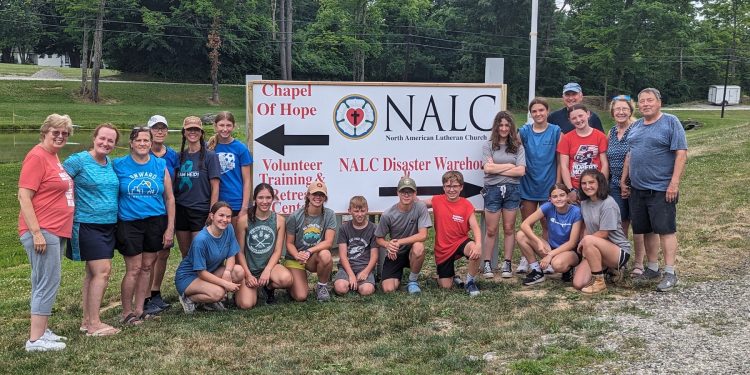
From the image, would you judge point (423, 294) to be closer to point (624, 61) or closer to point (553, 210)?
point (553, 210)

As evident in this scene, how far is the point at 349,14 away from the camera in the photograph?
53.4 m

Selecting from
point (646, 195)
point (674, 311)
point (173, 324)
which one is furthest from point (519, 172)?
point (173, 324)

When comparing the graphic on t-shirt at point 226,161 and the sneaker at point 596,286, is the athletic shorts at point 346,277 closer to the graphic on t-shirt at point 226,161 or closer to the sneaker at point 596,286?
the graphic on t-shirt at point 226,161

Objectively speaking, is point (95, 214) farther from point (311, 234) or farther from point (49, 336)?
point (311, 234)

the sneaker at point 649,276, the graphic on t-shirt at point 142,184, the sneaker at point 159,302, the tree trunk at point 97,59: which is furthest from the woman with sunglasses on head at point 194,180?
the tree trunk at point 97,59

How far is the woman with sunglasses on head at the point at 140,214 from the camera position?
5133 millimetres

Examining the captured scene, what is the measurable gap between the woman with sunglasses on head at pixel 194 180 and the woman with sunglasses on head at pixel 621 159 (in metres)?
3.63

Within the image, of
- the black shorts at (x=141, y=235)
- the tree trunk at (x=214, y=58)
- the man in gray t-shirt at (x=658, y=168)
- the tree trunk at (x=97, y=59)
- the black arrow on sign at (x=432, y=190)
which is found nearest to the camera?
the black shorts at (x=141, y=235)

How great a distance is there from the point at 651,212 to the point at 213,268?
3863mm

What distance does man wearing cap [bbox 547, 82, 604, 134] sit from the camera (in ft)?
21.8

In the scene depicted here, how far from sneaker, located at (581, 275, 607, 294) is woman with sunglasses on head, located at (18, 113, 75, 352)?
4.17 meters

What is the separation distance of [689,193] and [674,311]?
6.61 metres

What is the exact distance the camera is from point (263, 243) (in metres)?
5.90

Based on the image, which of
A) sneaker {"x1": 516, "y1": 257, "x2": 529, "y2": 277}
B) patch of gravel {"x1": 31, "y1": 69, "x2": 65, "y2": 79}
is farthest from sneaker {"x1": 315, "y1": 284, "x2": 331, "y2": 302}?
patch of gravel {"x1": 31, "y1": 69, "x2": 65, "y2": 79}
